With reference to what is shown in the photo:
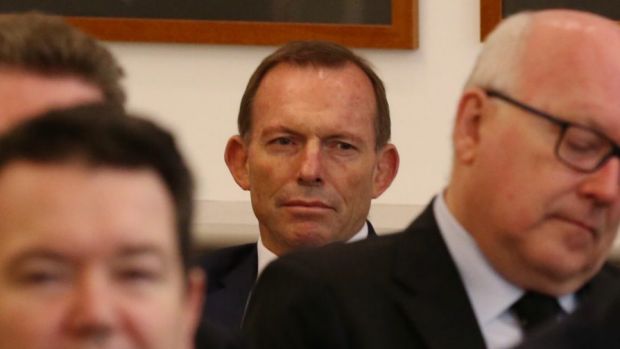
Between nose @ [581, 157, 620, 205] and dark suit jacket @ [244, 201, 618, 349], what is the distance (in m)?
0.17

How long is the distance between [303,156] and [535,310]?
1.23 m

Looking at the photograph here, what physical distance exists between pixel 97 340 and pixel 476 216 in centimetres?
95

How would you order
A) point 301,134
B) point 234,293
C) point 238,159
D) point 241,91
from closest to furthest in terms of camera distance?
1. point 234,293
2. point 301,134
3. point 238,159
4. point 241,91

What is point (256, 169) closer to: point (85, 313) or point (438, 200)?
point (438, 200)

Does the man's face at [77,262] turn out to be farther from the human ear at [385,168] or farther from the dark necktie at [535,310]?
the human ear at [385,168]

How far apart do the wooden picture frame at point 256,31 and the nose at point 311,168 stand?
749 millimetres

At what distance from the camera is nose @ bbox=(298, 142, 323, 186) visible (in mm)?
3287

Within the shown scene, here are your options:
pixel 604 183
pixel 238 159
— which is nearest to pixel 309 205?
pixel 238 159

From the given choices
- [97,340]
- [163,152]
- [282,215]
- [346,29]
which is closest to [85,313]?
[97,340]

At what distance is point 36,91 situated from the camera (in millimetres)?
1944

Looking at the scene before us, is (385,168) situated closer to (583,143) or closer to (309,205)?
(309,205)

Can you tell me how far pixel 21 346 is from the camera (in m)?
1.38

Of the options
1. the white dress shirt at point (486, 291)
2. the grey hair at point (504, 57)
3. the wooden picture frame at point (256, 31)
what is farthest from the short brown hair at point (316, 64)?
the white dress shirt at point (486, 291)

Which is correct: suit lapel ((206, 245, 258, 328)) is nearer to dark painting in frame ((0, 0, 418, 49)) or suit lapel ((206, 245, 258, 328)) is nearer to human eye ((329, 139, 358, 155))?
human eye ((329, 139, 358, 155))
